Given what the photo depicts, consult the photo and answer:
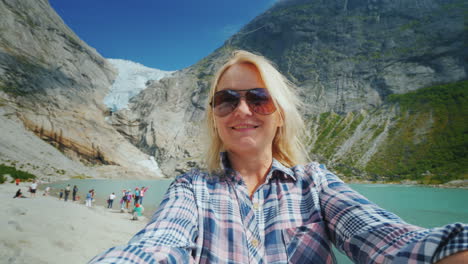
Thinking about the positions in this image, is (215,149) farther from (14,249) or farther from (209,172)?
(14,249)

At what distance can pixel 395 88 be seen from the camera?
67062 mm

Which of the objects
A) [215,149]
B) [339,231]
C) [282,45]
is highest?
[282,45]

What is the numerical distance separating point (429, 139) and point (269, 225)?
62993 mm

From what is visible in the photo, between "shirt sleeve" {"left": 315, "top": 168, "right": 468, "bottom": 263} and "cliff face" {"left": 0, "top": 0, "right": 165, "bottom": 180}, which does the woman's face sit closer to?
"shirt sleeve" {"left": 315, "top": 168, "right": 468, "bottom": 263}

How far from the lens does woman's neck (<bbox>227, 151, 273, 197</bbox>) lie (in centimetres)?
196

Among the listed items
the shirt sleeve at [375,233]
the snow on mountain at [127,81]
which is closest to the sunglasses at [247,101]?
the shirt sleeve at [375,233]

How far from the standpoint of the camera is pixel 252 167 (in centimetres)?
201

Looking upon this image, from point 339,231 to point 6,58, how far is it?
74303 millimetres

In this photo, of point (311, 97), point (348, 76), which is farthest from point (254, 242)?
point (348, 76)

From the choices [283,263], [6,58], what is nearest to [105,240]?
[283,263]

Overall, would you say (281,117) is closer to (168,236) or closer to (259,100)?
(259,100)

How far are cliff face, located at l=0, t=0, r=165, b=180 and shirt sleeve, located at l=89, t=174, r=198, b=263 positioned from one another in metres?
48.9

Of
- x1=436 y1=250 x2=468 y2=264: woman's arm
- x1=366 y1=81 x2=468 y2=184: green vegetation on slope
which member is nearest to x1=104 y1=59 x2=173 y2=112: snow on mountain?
x1=366 y1=81 x2=468 y2=184: green vegetation on slope

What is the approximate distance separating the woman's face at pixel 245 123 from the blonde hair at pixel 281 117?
0.06 m
